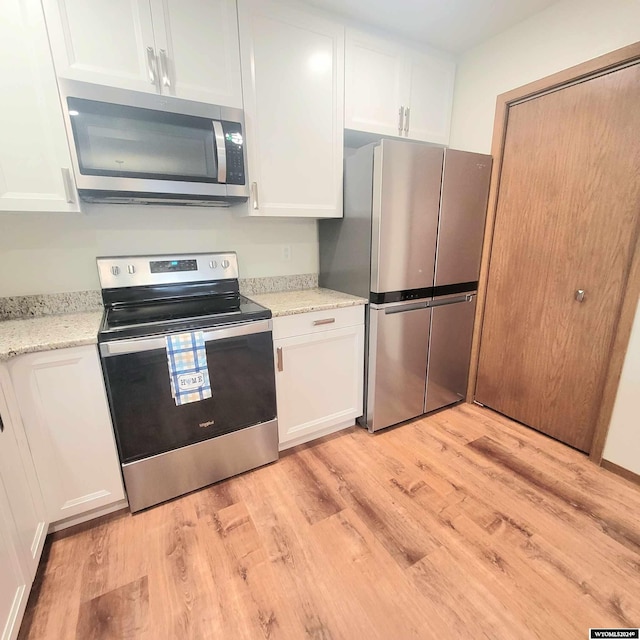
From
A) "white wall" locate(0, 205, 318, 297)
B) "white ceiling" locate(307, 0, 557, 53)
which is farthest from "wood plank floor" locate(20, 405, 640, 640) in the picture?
"white ceiling" locate(307, 0, 557, 53)

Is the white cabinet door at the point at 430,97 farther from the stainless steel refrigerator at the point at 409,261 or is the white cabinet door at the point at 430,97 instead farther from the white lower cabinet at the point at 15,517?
the white lower cabinet at the point at 15,517

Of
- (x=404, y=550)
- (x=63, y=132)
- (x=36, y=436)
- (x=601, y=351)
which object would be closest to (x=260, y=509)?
(x=404, y=550)

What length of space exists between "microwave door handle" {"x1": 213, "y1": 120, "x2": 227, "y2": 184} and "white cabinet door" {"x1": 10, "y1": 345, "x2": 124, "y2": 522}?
96cm

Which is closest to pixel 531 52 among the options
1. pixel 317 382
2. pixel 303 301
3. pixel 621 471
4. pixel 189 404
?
pixel 303 301

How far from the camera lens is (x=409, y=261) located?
1901mm

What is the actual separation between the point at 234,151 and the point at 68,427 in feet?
4.65

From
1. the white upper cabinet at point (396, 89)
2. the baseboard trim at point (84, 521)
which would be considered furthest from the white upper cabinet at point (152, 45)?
the baseboard trim at point (84, 521)

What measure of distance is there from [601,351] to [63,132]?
2753mm

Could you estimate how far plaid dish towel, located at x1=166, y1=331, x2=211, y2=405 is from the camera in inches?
56.3

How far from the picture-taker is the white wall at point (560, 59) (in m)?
1.55

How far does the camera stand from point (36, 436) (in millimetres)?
1265

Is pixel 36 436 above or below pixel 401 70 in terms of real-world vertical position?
below

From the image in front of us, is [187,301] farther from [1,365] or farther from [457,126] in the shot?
[457,126]

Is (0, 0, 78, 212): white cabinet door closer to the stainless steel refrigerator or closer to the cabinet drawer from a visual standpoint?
the cabinet drawer
